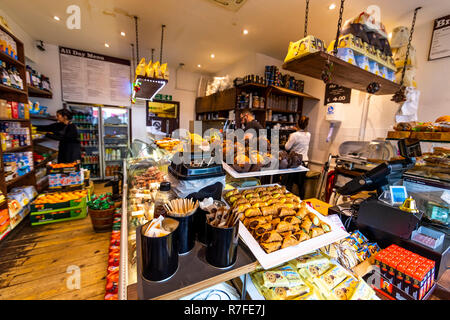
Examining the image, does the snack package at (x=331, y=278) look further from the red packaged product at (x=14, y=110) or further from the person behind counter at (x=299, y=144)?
the red packaged product at (x=14, y=110)

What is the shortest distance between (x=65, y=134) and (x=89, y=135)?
5.08 ft

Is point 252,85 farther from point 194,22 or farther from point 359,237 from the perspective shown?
point 359,237

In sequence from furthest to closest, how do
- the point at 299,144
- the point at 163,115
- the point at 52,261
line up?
the point at 163,115, the point at 299,144, the point at 52,261

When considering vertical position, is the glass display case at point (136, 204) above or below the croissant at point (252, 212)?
below

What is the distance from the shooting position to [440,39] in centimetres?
279

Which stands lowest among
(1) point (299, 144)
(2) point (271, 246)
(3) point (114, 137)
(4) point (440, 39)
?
(2) point (271, 246)

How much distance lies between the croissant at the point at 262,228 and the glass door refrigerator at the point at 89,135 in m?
5.57

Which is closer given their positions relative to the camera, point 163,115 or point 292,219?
point 292,219

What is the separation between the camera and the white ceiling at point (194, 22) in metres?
2.74

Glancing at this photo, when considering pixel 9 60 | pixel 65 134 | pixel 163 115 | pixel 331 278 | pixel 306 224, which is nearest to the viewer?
pixel 331 278

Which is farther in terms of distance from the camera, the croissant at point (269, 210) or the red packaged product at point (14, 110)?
the red packaged product at point (14, 110)

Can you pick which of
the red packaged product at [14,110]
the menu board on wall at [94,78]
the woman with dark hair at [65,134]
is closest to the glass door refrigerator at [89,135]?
the menu board on wall at [94,78]

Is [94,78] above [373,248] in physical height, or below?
above

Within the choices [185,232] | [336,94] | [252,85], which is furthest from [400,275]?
[336,94]
